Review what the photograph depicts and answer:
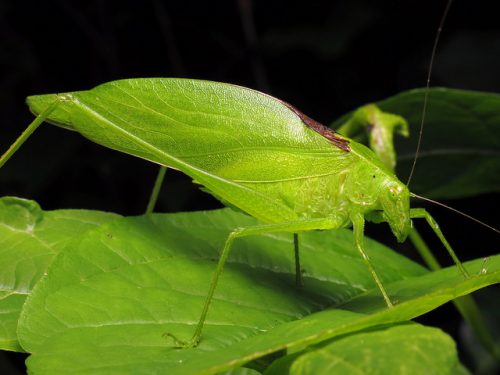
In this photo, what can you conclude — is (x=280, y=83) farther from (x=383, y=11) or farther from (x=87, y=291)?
(x=87, y=291)

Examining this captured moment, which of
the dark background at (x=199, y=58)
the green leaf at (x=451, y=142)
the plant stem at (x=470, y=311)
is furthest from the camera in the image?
the dark background at (x=199, y=58)

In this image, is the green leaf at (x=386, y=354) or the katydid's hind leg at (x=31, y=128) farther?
the katydid's hind leg at (x=31, y=128)

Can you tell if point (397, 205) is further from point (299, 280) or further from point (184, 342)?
point (184, 342)

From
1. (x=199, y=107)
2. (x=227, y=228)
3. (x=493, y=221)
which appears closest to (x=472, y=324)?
(x=227, y=228)

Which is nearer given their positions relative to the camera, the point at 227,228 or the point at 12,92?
the point at 227,228

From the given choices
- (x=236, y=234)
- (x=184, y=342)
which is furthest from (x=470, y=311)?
(x=184, y=342)

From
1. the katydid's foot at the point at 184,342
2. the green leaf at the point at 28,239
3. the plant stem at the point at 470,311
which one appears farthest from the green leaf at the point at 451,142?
the katydid's foot at the point at 184,342

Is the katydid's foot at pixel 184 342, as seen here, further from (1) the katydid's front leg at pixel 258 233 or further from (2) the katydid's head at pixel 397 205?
(2) the katydid's head at pixel 397 205

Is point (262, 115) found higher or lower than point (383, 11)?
lower
